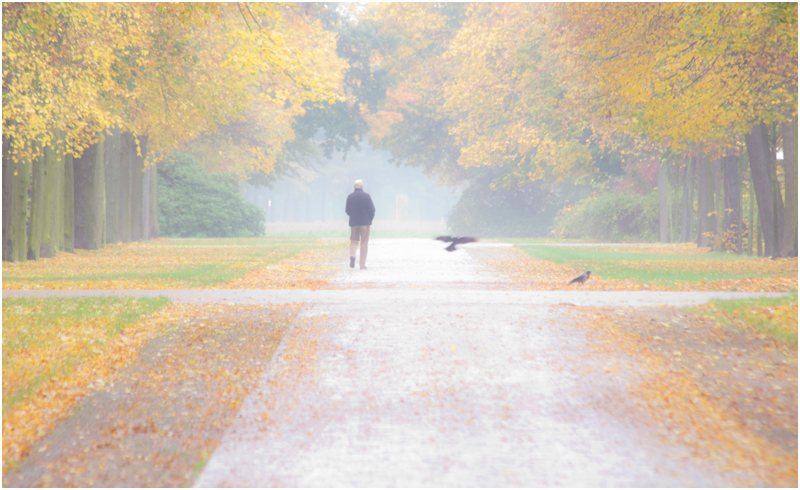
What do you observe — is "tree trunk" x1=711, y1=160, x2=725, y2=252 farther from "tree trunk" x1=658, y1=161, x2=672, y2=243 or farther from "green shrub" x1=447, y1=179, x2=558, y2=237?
"green shrub" x1=447, y1=179, x2=558, y2=237

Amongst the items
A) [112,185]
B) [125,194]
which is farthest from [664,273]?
[125,194]

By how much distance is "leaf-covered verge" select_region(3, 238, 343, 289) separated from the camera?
12.8 meters

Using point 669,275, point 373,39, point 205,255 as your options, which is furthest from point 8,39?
point 373,39

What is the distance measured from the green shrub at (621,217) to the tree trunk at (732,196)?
1065cm

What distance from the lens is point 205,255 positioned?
2144 cm

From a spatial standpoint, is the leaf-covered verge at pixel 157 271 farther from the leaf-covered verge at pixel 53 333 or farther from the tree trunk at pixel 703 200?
the tree trunk at pixel 703 200

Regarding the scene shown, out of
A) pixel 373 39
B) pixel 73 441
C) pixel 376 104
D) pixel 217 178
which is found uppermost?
pixel 373 39

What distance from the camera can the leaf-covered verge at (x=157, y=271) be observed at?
12797 millimetres

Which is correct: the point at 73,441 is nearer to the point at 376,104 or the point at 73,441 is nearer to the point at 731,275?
the point at 731,275

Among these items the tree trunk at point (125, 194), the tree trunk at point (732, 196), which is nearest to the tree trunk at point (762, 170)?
the tree trunk at point (732, 196)

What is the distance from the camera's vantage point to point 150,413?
5559 millimetres

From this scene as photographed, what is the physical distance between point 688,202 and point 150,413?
2596 centimetres

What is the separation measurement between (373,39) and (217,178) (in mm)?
12455

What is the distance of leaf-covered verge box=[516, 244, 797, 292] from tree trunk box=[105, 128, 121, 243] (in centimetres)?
1388
